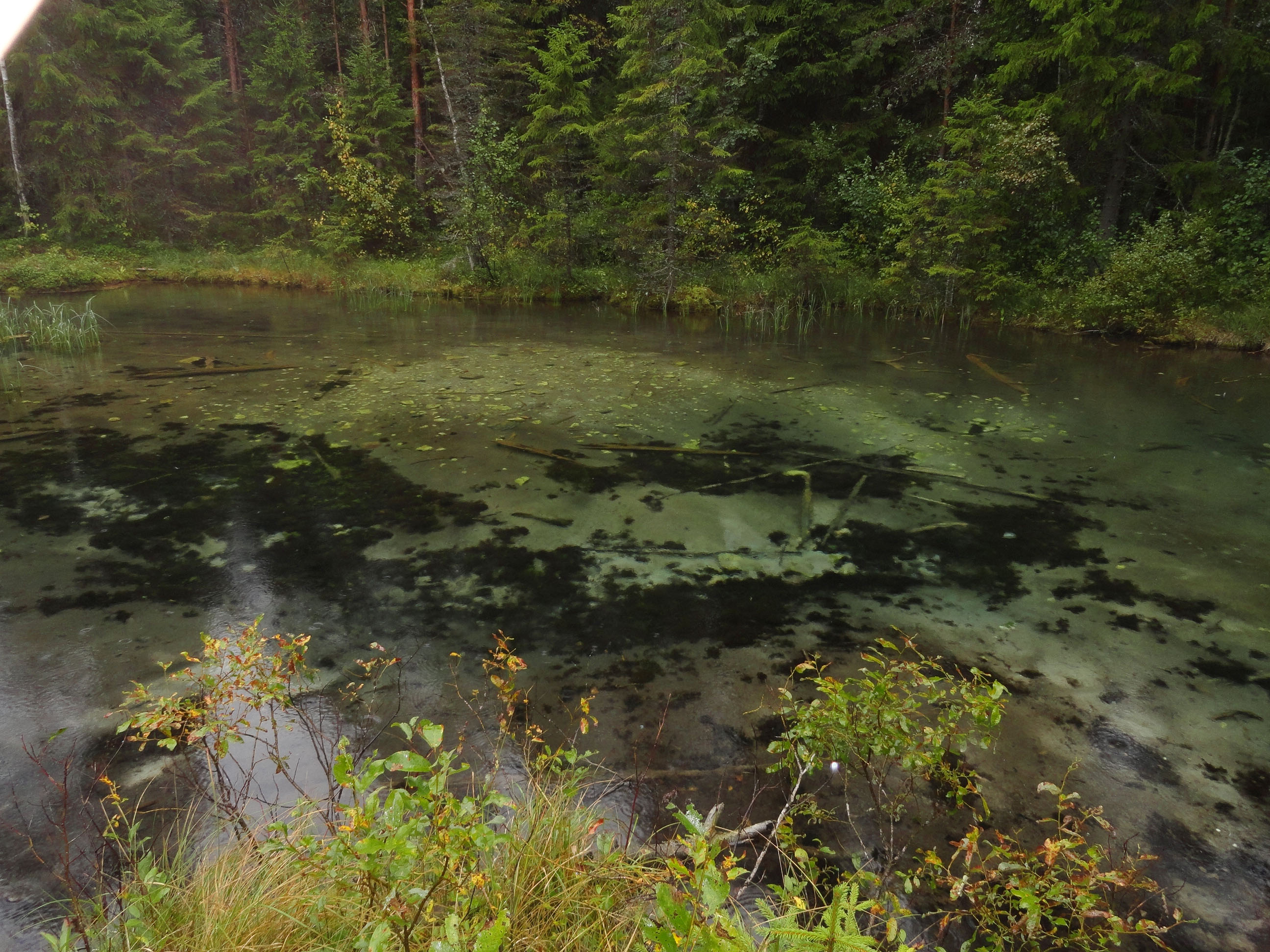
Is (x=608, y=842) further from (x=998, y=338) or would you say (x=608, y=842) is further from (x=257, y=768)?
(x=998, y=338)

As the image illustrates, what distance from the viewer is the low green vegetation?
144 centimetres

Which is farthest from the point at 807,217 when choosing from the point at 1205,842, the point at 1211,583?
the point at 1205,842

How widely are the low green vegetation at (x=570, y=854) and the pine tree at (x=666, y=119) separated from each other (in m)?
13.5

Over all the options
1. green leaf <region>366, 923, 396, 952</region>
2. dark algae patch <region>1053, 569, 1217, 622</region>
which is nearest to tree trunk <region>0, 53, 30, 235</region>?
green leaf <region>366, 923, 396, 952</region>

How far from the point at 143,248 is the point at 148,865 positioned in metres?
25.8

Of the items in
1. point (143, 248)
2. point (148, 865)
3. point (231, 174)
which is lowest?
point (148, 865)

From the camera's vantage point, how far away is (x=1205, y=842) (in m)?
2.35

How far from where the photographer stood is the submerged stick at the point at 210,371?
8648 millimetres

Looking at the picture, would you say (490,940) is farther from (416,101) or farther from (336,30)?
(336,30)

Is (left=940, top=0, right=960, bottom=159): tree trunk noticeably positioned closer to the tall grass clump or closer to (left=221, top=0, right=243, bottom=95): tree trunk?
the tall grass clump

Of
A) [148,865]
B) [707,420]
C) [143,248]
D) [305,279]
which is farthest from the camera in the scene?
[143,248]

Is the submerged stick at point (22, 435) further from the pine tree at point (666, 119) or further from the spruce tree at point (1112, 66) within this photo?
the spruce tree at point (1112, 66)

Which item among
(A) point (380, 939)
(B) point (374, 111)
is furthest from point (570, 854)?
(B) point (374, 111)

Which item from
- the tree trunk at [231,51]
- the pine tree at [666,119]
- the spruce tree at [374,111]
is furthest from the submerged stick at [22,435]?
the tree trunk at [231,51]
